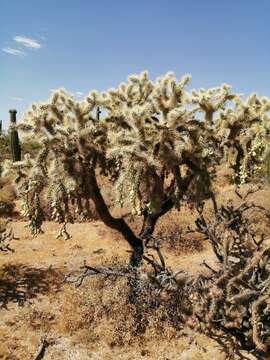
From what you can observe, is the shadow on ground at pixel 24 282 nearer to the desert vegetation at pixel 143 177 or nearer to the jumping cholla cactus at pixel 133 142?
the desert vegetation at pixel 143 177

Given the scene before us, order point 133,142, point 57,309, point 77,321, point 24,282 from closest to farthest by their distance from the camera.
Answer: point 133,142
point 77,321
point 57,309
point 24,282

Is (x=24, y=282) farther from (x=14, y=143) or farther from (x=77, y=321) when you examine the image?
(x=14, y=143)

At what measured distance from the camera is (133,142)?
6.68m

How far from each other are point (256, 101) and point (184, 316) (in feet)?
15.1

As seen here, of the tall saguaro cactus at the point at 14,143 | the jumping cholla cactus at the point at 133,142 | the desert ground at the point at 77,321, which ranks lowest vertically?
the desert ground at the point at 77,321

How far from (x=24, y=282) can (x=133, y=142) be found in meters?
5.00

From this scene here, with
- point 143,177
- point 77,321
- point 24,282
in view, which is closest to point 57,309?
point 77,321

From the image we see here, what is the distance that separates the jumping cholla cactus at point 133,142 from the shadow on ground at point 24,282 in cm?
226

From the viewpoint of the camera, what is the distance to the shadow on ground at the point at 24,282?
29.1 feet

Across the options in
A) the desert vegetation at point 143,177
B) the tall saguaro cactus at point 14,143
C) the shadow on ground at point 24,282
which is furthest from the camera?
the tall saguaro cactus at point 14,143

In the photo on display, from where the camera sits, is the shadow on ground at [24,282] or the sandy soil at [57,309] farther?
the shadow on ground at [24,282]

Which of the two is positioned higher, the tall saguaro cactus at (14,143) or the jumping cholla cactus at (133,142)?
the tall saguaro cactus at (14,143)

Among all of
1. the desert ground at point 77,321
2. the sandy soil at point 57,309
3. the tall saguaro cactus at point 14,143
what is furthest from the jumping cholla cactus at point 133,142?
the tall saguaro cactus at point 14,143

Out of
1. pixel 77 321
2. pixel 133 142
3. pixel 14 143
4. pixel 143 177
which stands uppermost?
pixel 14 143
